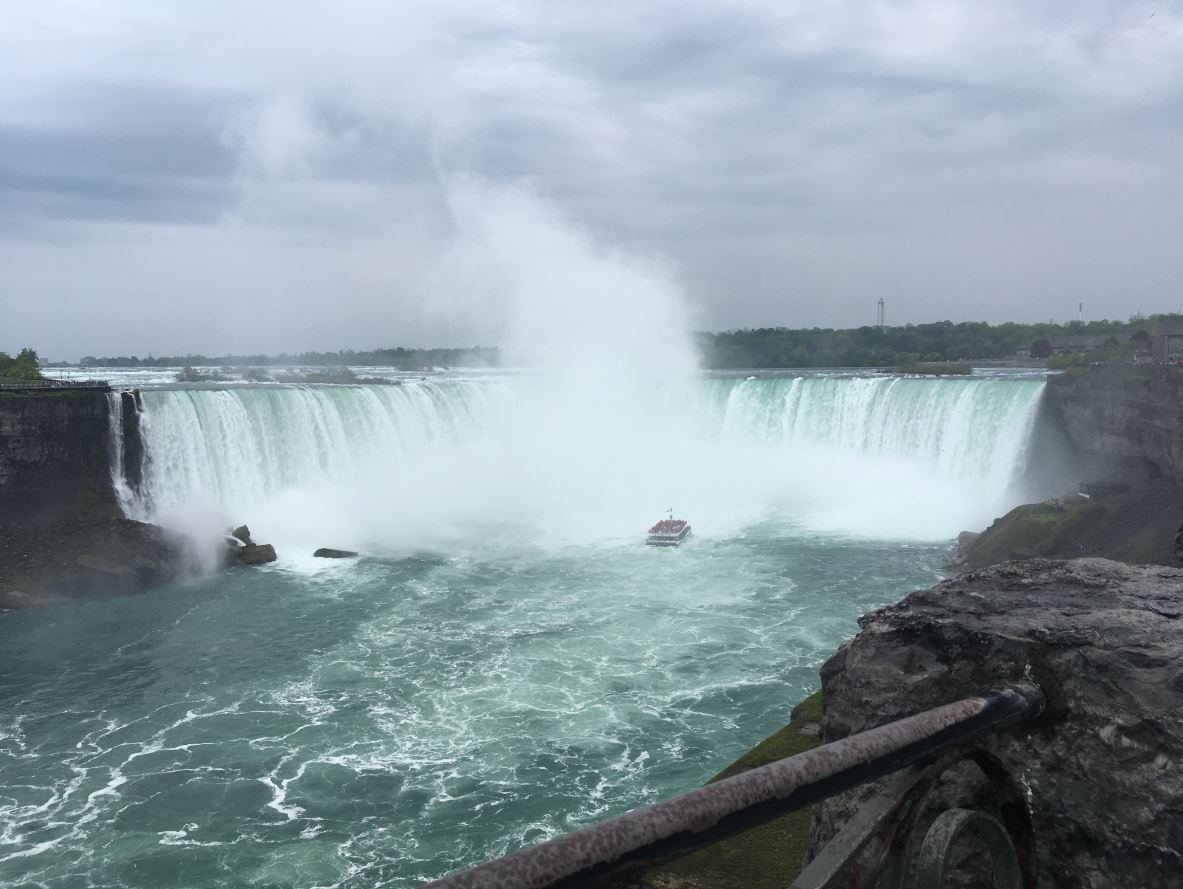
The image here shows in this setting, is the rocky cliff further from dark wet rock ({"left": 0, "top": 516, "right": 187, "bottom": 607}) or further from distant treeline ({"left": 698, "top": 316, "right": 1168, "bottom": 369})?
distant treeline ({"left": 698, "top": 316, "right": 1168, "bottom": 369})

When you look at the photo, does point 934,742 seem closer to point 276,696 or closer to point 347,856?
point 347,856

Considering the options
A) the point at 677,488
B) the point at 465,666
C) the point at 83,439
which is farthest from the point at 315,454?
the point at 465,666

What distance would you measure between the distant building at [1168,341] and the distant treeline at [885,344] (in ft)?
27.5

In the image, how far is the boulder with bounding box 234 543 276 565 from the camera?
2453 centimetres

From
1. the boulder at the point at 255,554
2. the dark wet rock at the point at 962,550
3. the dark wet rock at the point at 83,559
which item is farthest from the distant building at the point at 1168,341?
the dark wet rock at the point at 83,559

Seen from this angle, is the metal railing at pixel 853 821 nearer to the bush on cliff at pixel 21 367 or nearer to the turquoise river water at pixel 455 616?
the turquoise river water at pixel 455 616

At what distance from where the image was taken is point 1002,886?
5.81 feet

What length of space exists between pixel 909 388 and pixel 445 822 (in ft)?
91.5

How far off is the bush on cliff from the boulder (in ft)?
58.9

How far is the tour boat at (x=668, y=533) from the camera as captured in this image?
85.1ft

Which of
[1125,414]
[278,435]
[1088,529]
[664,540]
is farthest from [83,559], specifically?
[1125,414]

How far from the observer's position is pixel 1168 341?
43438mm

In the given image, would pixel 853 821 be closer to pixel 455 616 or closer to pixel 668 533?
pixel 455 616

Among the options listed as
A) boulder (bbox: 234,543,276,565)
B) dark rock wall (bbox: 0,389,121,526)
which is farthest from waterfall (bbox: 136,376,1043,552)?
boulder (bbox: 234,543,276,565)
